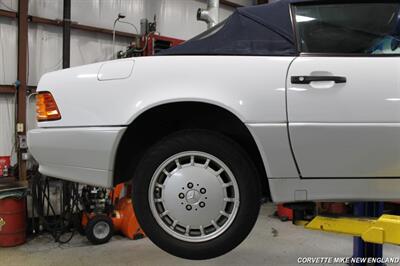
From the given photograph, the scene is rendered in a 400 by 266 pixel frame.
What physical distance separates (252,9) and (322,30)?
0.35 metres

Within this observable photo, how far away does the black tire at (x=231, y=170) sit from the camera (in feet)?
5.65

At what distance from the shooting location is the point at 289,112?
5.27 ft

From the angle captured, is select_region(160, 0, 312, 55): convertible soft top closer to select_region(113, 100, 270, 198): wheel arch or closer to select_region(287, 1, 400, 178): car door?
select_region(287, 1, 400, 178): car door

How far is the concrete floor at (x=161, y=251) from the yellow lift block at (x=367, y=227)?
7.34 feet

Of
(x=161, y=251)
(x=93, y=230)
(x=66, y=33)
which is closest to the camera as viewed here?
(x=161, y=251)

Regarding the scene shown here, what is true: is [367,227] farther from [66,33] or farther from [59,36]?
[59,36]

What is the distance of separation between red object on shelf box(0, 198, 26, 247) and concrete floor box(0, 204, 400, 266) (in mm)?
101

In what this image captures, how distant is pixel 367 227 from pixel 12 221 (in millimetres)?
3967

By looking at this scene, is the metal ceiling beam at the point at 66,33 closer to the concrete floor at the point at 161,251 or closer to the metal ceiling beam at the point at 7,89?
the metal ceiling beam at the point at 7,89

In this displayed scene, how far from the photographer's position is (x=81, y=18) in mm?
5445

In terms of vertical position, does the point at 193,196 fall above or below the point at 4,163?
above

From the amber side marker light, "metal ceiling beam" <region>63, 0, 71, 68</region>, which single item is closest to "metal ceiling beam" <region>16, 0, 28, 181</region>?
"metal ceiling beam" <region>63, 0, 71, 68</region>

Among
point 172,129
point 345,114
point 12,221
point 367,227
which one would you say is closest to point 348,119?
point 345,114

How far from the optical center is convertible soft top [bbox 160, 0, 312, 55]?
1737 mm
